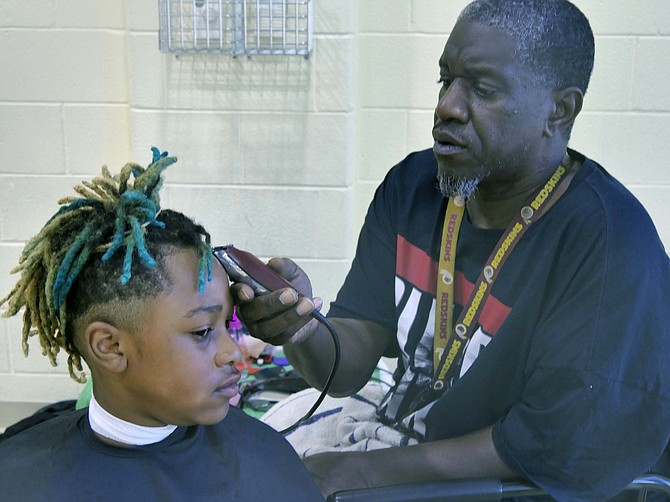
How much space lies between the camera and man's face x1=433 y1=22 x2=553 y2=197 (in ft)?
4.25

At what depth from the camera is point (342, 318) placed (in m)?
1.56

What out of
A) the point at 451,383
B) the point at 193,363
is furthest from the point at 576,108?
the point at 193,363

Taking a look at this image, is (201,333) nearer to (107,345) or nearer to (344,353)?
(107,345)

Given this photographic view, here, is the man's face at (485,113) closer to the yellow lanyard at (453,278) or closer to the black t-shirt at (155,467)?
the yellow lanyard at (453,278)

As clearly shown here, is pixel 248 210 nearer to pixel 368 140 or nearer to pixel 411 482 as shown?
pixel 368 140

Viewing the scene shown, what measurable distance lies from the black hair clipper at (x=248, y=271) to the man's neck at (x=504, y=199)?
1.54 feet

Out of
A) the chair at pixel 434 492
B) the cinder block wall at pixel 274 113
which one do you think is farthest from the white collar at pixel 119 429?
the cinder block wall at pixel 274 113

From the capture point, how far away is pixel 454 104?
1318mm

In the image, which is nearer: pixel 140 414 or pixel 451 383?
pixel 140 414

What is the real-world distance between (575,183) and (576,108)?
0.53ft

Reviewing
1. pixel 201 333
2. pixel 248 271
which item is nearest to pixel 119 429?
pixel 201 333

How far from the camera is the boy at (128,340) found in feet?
3.26

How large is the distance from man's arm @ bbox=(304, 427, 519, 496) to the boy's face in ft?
0.97

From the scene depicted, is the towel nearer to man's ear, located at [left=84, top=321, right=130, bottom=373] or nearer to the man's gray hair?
man's ear, located at [left=84, top=321, right=130, bottom=373]
